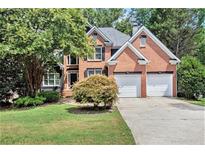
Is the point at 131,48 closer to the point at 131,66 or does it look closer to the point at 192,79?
the point at 131,66

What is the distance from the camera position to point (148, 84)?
2427 cm

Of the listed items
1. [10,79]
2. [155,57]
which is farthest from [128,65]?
[10,79]

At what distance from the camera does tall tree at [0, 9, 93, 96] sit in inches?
654

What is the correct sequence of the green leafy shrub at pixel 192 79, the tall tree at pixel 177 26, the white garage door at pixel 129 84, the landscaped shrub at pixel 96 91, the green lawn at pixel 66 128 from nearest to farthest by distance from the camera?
1. the green lawn at pixel 66 128
2. the landscaped shrub at pixel 96 91
3. the green leafy shrub at pixel 192 79
4. the white garage door at pixel 129 84
5. the tall tree at pixel 177 26

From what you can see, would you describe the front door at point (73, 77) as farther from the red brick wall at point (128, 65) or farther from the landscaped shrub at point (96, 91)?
the landscaped shrub at point (96, 91)

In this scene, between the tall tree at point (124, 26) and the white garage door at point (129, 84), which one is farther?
the tall tree at point (124, 26)

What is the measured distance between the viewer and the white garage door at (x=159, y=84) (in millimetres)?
24219

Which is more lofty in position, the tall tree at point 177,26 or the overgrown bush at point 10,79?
the tall tree at point 177,26

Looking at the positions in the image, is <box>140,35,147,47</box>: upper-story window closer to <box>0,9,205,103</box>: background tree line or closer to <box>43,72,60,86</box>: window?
<box>0,9,205,103</box>: background tree line

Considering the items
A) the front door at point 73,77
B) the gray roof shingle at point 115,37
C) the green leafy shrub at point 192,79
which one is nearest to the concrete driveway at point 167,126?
the green leafy shrub at point 192,79
